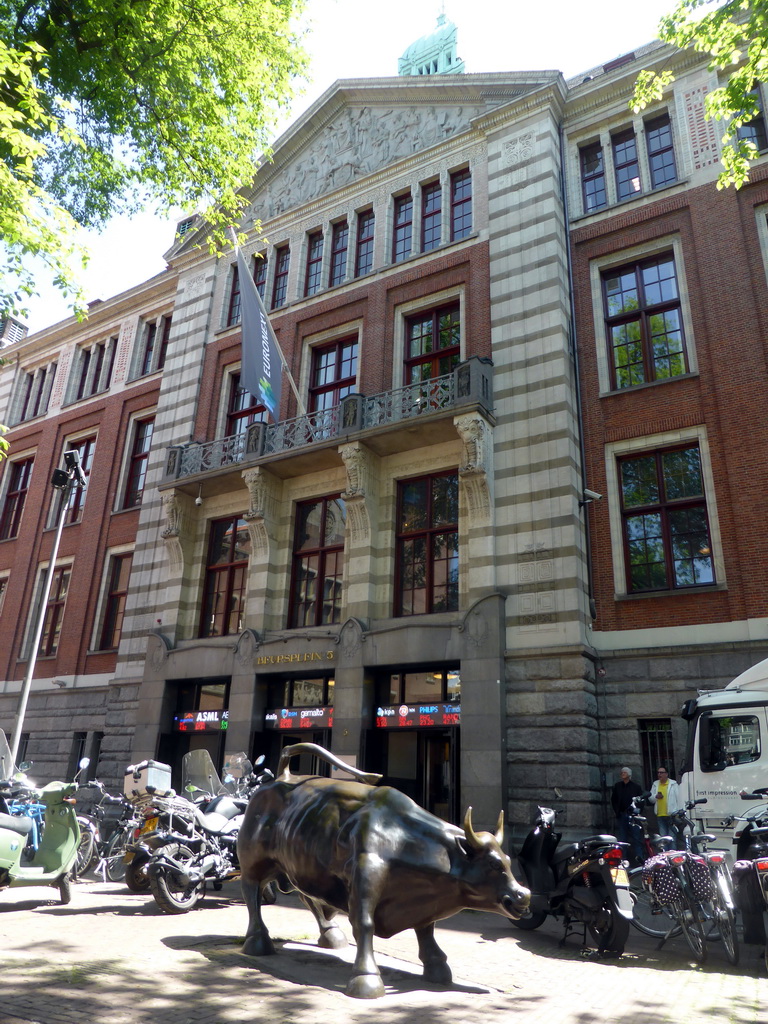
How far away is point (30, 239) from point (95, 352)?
70.2 ft

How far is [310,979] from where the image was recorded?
564 cm

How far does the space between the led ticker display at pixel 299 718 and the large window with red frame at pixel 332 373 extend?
875 centimetres

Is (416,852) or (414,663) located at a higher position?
(414,663)

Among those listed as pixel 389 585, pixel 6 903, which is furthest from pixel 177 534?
pixel 6 903

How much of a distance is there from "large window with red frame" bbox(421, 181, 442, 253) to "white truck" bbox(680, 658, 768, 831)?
1500cm

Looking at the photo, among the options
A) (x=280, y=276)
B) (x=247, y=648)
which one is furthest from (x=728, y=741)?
(x=280, y=276)

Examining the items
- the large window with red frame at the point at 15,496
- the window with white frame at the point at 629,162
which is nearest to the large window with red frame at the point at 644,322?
the window with white frame at the point at 629,162

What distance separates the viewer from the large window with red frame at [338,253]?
23094mm

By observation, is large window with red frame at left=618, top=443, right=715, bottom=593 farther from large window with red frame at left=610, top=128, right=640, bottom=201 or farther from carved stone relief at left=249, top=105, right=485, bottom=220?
carved stone relief at left=249, top=105, right=485, bottom=220

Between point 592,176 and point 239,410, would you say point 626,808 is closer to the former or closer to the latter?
point 592,176

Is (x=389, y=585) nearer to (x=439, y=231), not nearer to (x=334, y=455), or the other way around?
(x=334, y=455)

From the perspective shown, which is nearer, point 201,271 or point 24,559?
point 201,271

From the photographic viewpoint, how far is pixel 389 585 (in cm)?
1814

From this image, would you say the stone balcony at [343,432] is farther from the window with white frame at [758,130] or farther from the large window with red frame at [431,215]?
the window with white frame at [758,130]
